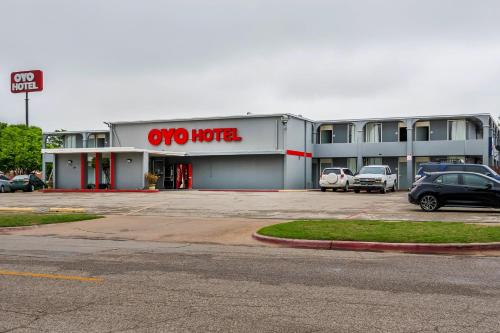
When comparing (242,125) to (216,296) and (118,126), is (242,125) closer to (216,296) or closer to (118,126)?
(118,126)

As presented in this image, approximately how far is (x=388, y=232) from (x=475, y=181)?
799cm

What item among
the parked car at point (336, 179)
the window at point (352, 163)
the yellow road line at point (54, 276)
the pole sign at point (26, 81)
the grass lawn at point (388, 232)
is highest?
the pole sign at point (26, 81)

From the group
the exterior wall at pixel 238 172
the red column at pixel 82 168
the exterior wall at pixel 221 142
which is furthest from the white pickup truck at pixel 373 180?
the red column at pixel 82 168

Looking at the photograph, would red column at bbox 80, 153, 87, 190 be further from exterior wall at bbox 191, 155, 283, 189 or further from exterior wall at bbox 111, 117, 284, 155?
exterior wall at bbox 191, 155, 283, 189

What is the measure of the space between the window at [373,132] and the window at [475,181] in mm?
28267

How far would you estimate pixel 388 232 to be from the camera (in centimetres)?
1327

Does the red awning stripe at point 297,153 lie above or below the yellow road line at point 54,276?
above

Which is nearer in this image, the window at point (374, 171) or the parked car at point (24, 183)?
the window at point (374, 171)

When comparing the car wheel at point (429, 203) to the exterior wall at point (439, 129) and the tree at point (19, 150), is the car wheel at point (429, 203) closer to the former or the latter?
the exterior wall at point (439, 129)

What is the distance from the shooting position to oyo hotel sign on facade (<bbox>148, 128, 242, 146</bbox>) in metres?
45.5

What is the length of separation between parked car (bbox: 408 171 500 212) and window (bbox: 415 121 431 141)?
27.2 meters

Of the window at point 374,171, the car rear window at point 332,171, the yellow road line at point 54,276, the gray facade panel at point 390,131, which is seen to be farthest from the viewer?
the gray facade panel at point 390,131

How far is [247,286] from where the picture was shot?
7.86 metres

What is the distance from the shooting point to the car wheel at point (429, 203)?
66.0 feet
